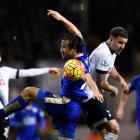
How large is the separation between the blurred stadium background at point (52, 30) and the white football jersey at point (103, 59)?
20.6ft

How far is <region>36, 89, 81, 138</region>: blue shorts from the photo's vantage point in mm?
11375

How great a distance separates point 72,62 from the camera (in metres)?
11.2

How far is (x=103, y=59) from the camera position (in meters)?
11.9

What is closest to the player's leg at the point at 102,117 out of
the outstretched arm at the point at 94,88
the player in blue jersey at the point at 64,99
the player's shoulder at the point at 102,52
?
the player in blue jersey at the point at 64,99

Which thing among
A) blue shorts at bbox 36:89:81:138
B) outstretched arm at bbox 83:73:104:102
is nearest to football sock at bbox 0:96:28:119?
blue shorts at bbox 36:89:81:138

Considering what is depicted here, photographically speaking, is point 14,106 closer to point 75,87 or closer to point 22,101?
point 22,101

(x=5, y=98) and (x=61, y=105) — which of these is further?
(x=5, y=98)

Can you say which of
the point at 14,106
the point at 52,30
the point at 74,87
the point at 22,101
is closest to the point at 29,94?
the point at 22,101

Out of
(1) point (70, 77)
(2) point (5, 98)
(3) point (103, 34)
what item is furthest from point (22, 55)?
(1) point (70, 77)

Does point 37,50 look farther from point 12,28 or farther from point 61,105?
point 61,105

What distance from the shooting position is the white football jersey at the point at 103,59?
11.9 metres

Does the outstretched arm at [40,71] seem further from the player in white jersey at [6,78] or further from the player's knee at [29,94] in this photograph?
the player's knee at [29,94]

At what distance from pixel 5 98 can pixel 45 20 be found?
759cm

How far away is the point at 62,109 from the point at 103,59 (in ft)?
3.30
